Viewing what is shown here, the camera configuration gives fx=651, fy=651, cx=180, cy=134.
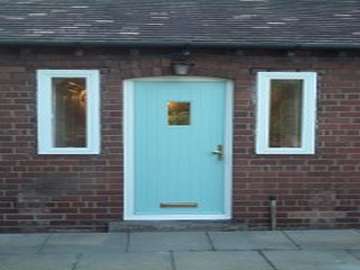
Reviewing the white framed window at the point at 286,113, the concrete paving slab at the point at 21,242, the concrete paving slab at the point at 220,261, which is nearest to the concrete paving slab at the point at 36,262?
the concrete paving slab at the point at 21,242

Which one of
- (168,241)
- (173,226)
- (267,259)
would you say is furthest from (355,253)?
(173,226)

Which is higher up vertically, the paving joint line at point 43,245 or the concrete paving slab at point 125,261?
the paving joint line at point 43,245

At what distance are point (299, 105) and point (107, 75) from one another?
2617 millimetres

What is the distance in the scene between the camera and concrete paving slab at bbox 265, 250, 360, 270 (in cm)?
697

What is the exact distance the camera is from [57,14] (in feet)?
29.9

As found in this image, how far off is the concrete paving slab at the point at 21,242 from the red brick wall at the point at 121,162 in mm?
208

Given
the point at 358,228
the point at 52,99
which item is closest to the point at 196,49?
→ the point at 52,99

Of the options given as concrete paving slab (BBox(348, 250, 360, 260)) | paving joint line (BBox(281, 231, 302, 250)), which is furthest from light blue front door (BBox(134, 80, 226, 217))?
concrete paving slab (BBox(348, 250, 360, 260))

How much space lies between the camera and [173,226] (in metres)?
8.74

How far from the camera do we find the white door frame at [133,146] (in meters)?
8.68

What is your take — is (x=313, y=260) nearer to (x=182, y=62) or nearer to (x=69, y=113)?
(x=182, y=62)

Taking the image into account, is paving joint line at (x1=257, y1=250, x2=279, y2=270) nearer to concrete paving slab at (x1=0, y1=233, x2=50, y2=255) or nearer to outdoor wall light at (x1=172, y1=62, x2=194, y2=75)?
outdoor wall light at (x1=172, y1=62, x2=194, y2=75)

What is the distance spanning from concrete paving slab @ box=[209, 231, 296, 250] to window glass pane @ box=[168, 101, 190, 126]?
5.07 feet

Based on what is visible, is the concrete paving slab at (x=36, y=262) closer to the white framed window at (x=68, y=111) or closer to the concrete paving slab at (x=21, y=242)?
the concrete paving slab at (x=21, y=242)
